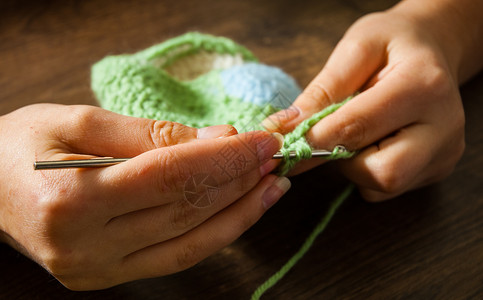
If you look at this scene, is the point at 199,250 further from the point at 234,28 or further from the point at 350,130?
the point at 234,28

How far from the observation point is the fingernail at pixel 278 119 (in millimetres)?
712

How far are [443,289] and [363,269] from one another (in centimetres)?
13

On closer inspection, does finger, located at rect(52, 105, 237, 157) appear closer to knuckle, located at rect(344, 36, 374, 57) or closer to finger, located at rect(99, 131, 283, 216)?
finger, located at rect(99, 131, 283, 216)

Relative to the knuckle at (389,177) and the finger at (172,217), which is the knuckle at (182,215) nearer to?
the finger at (172,217)

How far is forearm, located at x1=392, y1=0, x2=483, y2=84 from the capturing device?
2.81ft

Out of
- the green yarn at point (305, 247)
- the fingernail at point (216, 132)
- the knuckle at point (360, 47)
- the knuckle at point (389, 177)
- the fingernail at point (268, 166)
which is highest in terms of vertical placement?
the knuckle at point (360, 47)

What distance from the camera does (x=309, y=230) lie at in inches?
30.2

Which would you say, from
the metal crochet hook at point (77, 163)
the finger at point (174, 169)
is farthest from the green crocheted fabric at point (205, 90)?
the metal crochet hook at point (77, 163)

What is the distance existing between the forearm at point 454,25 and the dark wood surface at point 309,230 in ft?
0.40

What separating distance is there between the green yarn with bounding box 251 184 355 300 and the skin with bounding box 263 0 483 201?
40 mm

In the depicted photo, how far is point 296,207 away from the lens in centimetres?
80

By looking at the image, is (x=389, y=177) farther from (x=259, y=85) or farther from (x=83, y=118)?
(x=83, y=118)

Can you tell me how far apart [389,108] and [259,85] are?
244mm

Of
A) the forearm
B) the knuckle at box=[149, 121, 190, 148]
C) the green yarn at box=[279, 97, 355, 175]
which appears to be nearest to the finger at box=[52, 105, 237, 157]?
the knuckle at box=[149, 121, 190, 148]
